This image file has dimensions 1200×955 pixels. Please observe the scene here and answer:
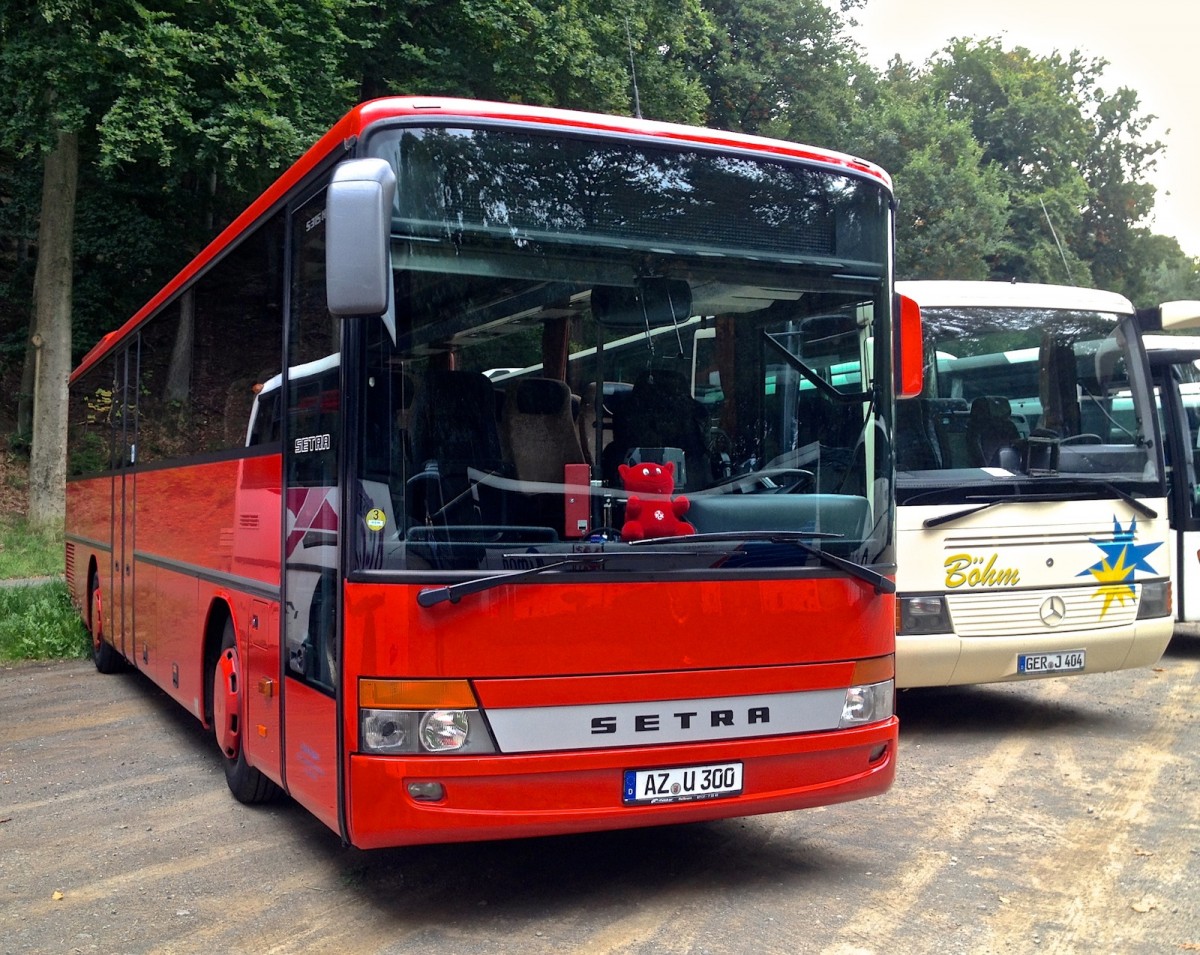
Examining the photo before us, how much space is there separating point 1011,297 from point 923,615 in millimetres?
2415

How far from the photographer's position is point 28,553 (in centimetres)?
1888

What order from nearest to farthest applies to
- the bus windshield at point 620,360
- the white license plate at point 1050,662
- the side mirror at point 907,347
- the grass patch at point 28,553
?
the bus windshield at point 620,360 → the side mirror at point 907,347 → the white license plate at point 1050,662 → the grass patch at point 28,553

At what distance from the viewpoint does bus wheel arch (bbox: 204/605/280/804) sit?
6531 mm

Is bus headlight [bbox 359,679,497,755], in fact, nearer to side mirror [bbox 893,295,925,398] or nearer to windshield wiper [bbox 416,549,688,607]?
windshield wiper [bbox 416,549,688,607]

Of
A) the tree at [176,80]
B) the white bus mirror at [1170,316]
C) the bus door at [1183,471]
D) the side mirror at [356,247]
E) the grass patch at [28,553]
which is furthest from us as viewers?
the grass patch at [28,553]

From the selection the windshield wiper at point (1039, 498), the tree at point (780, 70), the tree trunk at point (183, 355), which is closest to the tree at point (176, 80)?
the tree trunk at point (183, 355)

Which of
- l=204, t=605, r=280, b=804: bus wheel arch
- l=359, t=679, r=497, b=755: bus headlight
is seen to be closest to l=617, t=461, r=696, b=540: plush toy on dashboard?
l=359, t=679, r=497, b=755: bus headlight

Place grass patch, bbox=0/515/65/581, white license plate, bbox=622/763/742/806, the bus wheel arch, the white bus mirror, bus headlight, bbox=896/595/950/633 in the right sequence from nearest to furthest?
white license plate, bbox=622/763/742/806 → the bus wheel arch → bus headlight, bbox=896/595/950/633 → the white bus mirror → grass patch, bbox=0/515/65/581

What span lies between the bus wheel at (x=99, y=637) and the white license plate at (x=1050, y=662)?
755 centimetres

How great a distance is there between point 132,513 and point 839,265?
6.46 meters

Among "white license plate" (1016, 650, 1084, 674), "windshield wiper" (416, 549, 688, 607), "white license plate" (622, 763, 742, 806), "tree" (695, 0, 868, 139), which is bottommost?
"white license plate" (1016, 650, 1084, 674)

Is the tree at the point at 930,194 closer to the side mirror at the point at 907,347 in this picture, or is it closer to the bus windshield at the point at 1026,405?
the bus windshield at the point at 1026,405

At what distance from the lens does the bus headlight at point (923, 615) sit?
26.9ft

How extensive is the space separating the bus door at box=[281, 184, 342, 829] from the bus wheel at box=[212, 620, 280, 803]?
1127 mm
